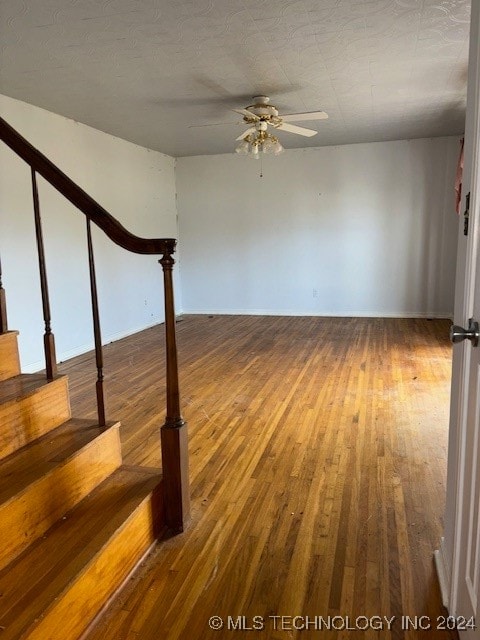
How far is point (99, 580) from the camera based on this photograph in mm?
1506

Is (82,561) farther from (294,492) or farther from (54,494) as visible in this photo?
(294,492)

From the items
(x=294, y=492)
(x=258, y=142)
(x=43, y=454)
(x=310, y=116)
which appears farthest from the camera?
(x=258, y=142)

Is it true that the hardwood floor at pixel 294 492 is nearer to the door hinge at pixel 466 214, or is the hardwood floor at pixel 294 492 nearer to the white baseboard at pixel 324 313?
the door hinge at pixel 466 214

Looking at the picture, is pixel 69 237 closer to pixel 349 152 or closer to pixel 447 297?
pixel 349 152

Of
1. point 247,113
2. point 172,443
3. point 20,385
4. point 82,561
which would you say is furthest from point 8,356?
point 247,113

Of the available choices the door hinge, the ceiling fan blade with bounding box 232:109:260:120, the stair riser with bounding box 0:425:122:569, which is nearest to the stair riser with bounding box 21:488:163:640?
the stair riser with bounding box 0:425:122:569

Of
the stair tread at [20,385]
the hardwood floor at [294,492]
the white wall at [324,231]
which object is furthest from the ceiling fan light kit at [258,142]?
the stair tread at [20,385]

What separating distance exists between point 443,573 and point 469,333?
969 mm

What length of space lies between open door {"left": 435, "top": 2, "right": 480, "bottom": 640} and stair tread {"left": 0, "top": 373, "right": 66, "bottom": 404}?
5.14ft

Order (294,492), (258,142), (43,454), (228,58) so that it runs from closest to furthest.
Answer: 1. (43,454)
2. (294,492)
3. (228,58)
4. (258,142)

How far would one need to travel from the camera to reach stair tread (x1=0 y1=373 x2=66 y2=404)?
1.79 metres

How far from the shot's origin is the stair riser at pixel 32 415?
1717 mm

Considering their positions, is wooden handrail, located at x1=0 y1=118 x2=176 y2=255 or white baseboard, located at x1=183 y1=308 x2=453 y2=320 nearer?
wooden handrail, located at x1=0 y1=118 x2=176 y2=255

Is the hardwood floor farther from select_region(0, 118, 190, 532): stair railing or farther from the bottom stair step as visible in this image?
select_region(0, 118, 190, 532): stair railing
